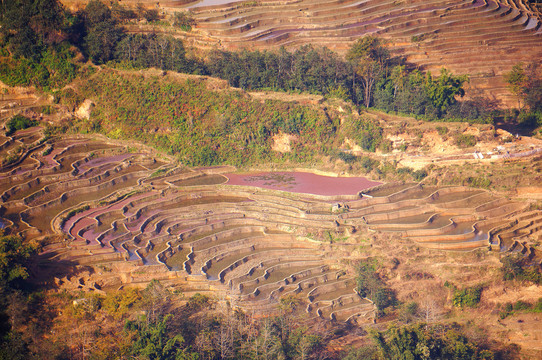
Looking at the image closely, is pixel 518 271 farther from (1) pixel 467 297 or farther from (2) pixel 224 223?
(2) pixel 224 223

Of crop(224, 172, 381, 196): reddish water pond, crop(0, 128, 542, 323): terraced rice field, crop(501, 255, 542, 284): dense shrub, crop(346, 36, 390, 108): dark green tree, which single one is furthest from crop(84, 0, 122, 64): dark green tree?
crop(501, 255, 542, 284): dense shrub

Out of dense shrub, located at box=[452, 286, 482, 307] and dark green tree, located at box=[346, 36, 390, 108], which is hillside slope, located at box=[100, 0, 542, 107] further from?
dense shrub, located at box=[452, 286, 482, 307]

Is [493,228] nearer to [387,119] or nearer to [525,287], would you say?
[525,287]

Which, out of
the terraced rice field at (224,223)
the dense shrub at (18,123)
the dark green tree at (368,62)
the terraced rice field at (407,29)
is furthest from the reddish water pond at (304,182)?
the dense shrub at (18,123)

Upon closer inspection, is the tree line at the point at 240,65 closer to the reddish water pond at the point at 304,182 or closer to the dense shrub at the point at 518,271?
the reddish water pond at the point at 304,182

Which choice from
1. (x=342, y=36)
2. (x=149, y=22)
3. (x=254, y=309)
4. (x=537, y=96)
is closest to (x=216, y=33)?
(x=149, y=22)

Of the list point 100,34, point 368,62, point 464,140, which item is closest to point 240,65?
point 368,62
